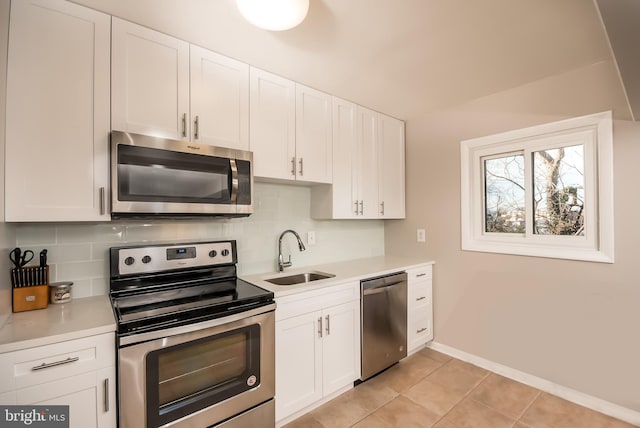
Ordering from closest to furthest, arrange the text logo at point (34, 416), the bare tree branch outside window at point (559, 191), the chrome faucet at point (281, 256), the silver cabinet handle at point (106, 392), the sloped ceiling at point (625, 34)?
the sloped ceiling at point (625, 34)
the text logo at point (34, 416)
the silver cabinet handle at point (106, 392)
the bare tree branch outside window at point (559, 191)
the chrome faucet at point (281, 256)

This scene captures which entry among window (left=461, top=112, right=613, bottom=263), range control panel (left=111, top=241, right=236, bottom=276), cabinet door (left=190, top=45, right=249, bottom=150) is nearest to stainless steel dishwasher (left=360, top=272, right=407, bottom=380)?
window (left=461, top=112, right=613, bottom=263)

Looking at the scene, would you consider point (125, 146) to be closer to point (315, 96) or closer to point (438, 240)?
point (315, 96)

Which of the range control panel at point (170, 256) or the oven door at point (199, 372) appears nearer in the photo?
the oven door at point (199, 372)

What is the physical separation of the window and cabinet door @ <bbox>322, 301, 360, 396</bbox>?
132 centimetres

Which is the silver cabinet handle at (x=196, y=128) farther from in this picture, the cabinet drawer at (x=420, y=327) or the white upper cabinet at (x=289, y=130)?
the cabinet drawer at (x=420, y=327)

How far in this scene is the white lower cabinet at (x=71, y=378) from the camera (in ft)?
3.46

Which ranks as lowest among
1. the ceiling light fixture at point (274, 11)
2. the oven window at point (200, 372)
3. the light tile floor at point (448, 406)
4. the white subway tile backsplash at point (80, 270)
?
the light tile floor at point (448, 406)

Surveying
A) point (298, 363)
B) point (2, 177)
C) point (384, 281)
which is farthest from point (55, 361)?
point (384, 281)

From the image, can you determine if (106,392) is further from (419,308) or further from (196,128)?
(419,308)

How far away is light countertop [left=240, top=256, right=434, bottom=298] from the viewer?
1.90 meters

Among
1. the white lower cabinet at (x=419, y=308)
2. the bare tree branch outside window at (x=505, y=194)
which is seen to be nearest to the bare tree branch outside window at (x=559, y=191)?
the bare tree branch outside window at (x=505, y=194)

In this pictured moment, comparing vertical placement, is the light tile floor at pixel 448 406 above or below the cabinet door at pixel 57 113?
below

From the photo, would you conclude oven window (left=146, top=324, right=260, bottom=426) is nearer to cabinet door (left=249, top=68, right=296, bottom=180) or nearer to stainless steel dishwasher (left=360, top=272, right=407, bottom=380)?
stainless steel dishwasher (left=360, top=272, right=407, bottom=380)

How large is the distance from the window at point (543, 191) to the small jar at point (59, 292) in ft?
9.57
